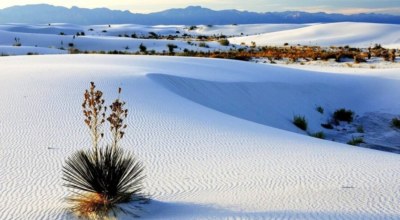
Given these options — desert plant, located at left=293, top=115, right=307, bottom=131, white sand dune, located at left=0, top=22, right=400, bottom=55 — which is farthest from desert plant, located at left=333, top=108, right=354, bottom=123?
white sand dune, located at left=0, top=22, right=400, bottom=55

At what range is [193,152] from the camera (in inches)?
288

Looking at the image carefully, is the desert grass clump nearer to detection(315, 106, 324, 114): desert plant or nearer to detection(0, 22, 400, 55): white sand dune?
detection(315, 106, 324, 114): desert plant

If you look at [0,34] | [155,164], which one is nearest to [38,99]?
[155,164]

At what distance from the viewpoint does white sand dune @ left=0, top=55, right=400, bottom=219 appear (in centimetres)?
500

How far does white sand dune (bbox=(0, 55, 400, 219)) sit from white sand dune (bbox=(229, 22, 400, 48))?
119 feet

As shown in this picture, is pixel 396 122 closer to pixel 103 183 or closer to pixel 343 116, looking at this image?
pixel 343 116

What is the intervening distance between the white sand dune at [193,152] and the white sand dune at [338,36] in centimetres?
3638

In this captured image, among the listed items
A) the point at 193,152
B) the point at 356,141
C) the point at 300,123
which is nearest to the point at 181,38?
the point at 300,123

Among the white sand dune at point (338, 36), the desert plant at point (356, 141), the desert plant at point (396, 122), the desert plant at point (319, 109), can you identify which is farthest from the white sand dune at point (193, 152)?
the white sand dune at point (338, 36)

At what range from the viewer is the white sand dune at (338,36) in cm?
5061

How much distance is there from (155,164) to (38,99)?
488 centimetres

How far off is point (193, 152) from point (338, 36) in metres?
51.8

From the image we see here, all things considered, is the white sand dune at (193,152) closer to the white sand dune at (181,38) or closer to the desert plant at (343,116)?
the desert plant at (343,116)

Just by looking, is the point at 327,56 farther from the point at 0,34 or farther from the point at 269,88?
the point at 0,34
